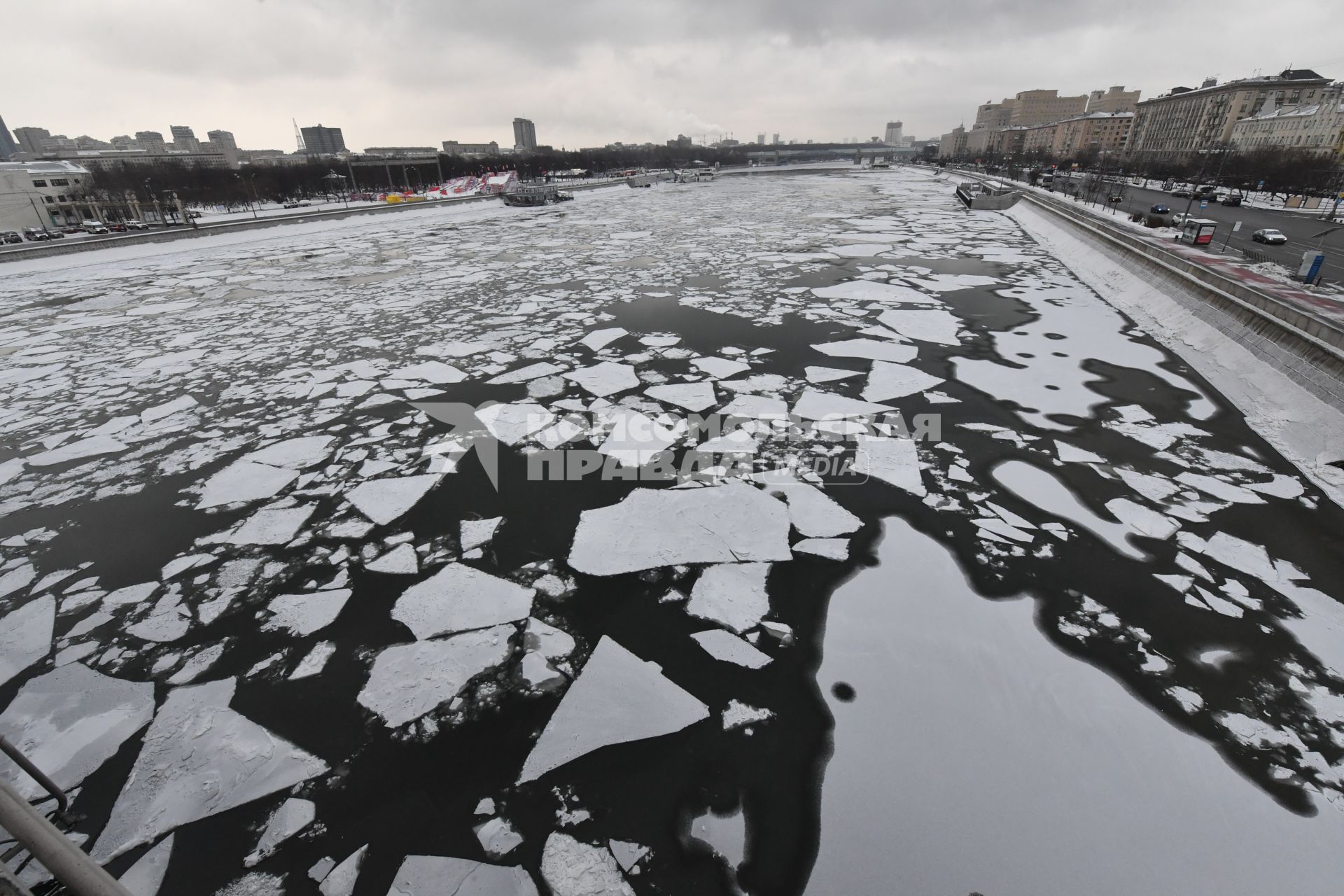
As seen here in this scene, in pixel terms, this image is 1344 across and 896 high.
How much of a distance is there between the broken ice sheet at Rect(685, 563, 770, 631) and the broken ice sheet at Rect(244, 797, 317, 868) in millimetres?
1917

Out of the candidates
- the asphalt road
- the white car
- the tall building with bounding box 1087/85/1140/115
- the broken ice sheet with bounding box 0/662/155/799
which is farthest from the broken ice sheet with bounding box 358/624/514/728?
the tall building with bounding box 1087/85/1140/115

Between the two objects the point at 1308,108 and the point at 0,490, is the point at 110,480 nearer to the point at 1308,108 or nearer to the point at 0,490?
the point at 0,490

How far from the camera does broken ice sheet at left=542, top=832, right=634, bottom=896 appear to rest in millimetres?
2031

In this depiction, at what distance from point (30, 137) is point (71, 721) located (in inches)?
11021

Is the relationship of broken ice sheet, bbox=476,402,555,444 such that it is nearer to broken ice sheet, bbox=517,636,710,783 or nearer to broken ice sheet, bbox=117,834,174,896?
broken ice sheet, bbox=517,636,710,783

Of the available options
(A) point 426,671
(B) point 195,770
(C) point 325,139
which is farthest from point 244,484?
(C) point 325,139

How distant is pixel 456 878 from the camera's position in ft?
6.75

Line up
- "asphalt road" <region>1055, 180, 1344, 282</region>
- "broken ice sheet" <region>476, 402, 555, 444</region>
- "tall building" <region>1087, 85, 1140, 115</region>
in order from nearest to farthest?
1. "broken ice sheet" <region>476, 402, 555, 444</region>
2. "asphalt road" <region>1055, 180, 1344, 282</region>
3. "tall building" <region>1087, 85, 1140, 115</region>

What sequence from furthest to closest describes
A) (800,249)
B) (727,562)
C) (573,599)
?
(800,249) < (727,562) < (573,599)

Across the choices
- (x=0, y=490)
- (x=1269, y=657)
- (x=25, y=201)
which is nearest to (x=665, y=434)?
(x=1269, y=657)

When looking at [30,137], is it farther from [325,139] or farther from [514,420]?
[514,420]

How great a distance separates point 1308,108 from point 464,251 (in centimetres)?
8364

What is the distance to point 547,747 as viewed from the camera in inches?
98.4

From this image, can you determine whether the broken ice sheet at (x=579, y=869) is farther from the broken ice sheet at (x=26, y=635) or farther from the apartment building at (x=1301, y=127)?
the apartment building at (x=1301, y=127)
